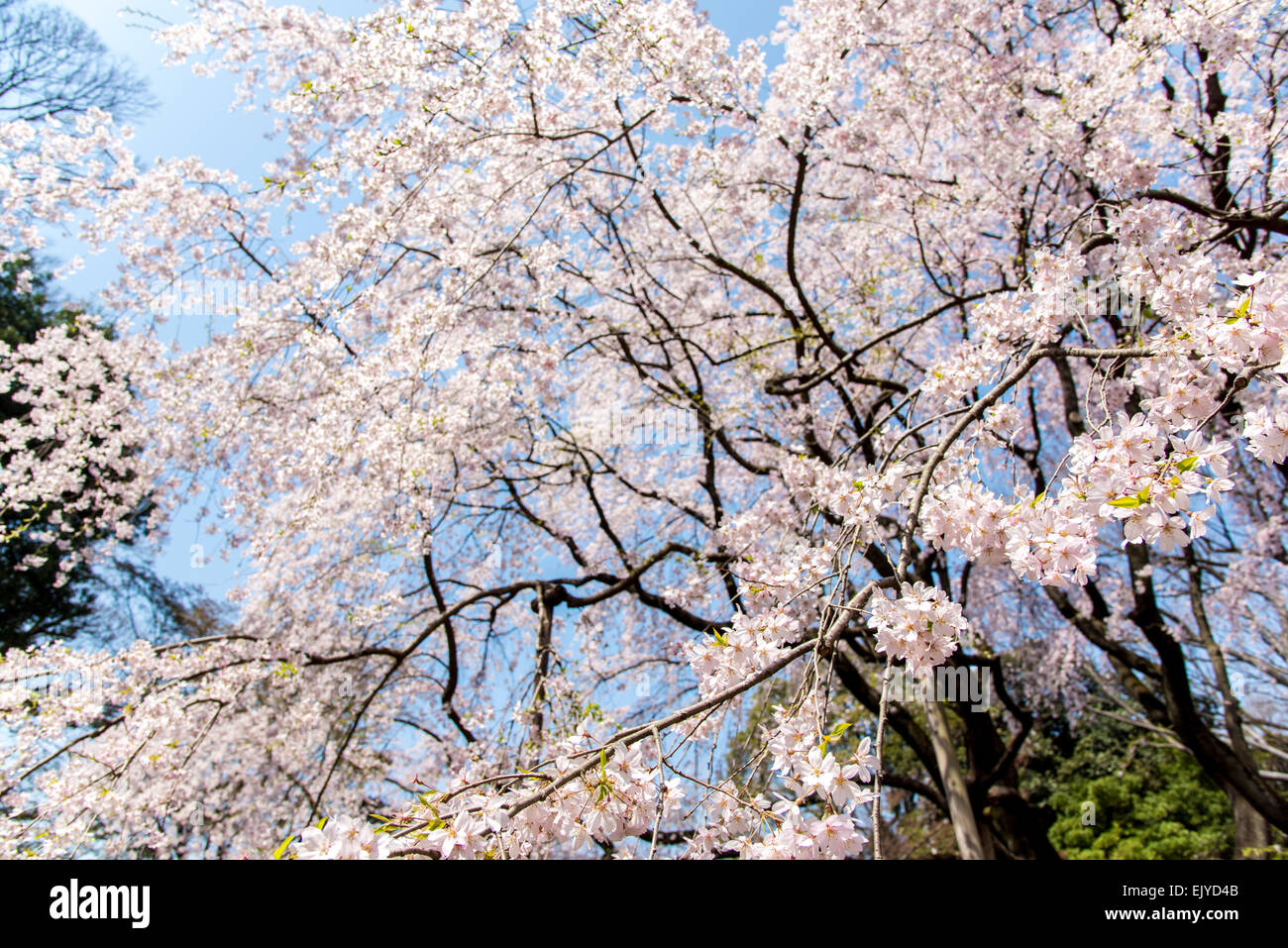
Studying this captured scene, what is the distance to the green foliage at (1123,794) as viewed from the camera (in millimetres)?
9531

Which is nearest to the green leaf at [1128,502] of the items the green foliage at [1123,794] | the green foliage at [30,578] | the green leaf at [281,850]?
the green leaf at [281,850]

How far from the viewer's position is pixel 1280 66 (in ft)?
14.4

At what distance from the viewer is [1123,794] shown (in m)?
10.4

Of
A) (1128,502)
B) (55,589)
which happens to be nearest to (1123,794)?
(1128,502)

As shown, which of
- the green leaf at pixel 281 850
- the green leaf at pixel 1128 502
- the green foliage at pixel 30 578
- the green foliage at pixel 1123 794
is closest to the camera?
the green leaf at pixel 281 850

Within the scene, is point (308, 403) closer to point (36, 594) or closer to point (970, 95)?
point (970, 95)

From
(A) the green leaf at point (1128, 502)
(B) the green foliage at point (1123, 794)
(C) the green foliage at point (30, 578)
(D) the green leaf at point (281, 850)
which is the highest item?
(C) the green foliage at point (30, 578)

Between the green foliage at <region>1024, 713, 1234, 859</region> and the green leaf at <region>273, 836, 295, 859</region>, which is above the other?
the green leaf at <region>273, 836, 295, 859</region>

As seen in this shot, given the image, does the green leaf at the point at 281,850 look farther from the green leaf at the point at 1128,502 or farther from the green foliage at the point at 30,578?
the green foliage at the point at 30,578

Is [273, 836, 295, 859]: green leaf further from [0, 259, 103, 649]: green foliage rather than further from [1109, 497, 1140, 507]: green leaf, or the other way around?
[0, 259, 103, 649]: green foliage

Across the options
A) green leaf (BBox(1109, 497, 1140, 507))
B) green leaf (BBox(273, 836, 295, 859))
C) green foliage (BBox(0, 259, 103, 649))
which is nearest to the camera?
green leaf (BBox(273, 836, 295, 859))

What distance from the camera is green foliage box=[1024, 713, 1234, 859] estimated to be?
9.53m

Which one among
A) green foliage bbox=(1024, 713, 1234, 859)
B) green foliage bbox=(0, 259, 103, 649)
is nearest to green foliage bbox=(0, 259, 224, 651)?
green foliage bbox=(0, 259, 103, 649)
